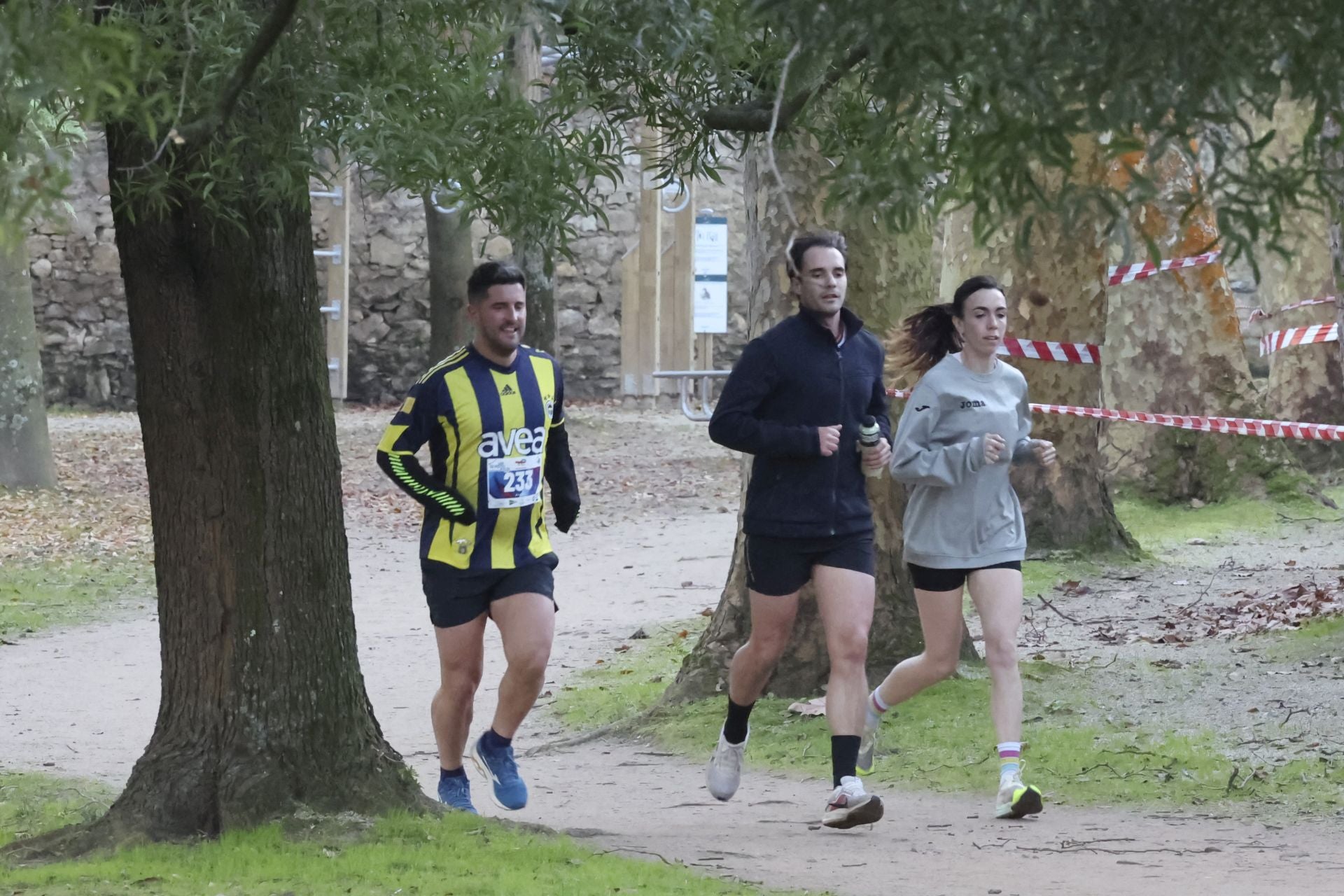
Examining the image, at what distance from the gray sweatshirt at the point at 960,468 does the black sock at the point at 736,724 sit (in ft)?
2.60

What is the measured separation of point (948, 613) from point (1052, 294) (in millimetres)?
6501

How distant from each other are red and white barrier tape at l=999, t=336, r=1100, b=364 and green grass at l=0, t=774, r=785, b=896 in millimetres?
7506

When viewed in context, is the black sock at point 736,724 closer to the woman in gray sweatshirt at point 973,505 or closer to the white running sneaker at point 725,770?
the white running sneaker at point 725,770

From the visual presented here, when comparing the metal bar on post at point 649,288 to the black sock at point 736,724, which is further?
the metal bar on post at point 649,288

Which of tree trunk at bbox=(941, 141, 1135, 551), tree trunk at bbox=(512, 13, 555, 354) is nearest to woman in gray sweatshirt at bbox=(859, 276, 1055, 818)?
tree trunk at bbox=(941, 141, 1135, 551)

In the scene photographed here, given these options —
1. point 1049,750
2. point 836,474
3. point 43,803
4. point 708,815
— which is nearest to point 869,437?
point 836,474

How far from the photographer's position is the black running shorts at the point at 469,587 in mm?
6094

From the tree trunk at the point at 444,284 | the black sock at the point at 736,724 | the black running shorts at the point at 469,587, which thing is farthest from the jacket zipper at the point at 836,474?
the tree trunk at the point at 444,284

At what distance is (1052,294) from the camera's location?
12594 millimetres

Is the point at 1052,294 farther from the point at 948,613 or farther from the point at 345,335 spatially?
the point at 345,335

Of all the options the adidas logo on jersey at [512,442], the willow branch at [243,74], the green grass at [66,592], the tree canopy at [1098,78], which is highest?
the willow branch at [243,74]

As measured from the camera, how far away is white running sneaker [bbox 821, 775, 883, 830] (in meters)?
6.00

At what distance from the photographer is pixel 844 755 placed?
20.0 ft

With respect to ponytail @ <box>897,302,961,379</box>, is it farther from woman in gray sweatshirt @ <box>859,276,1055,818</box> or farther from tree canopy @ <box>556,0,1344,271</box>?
tree canopy @ <box>556,0,1344,271</box>
